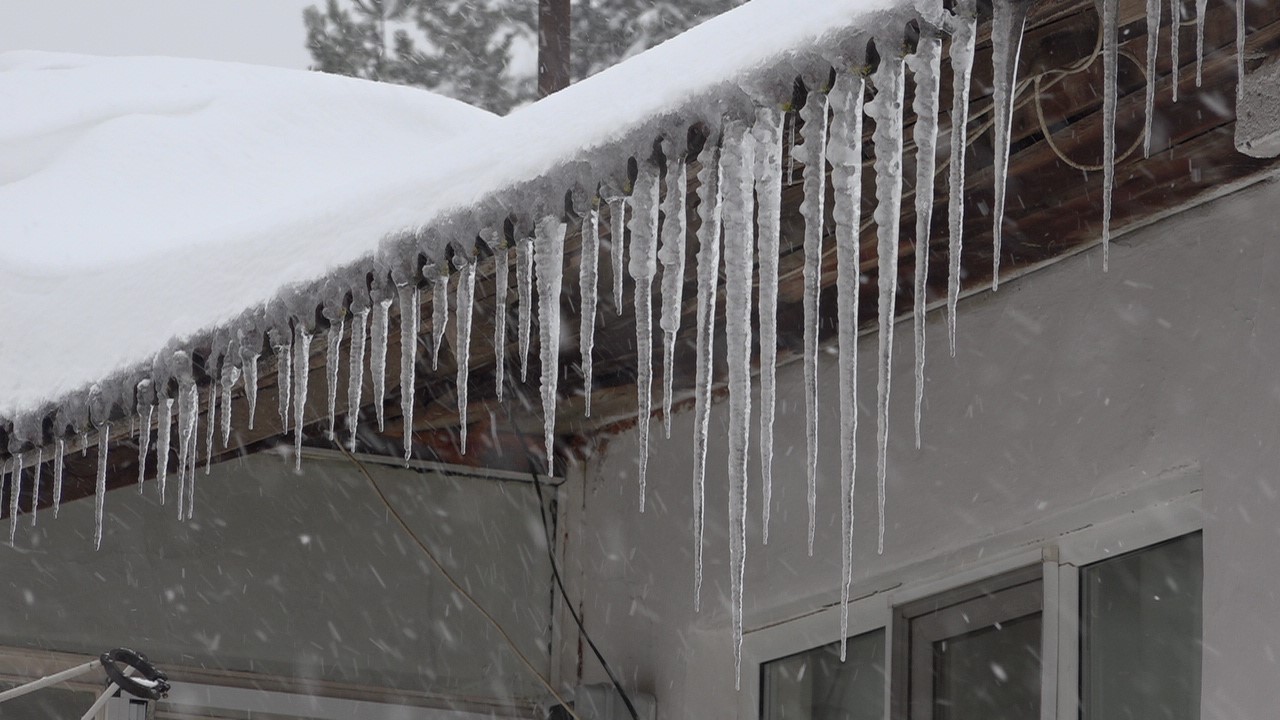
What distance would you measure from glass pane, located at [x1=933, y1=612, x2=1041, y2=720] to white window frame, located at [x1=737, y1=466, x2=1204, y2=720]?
0.14 meters

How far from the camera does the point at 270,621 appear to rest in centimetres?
574

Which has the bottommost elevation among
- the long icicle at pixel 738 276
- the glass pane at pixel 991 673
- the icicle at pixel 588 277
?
the long icicle at pixel 738 276

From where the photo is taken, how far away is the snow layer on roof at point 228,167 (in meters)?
2.88

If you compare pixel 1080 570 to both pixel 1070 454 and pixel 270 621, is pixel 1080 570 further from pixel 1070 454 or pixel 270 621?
pixel 270 621

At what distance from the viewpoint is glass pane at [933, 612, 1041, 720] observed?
431 centimetres

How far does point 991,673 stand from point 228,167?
3.27m

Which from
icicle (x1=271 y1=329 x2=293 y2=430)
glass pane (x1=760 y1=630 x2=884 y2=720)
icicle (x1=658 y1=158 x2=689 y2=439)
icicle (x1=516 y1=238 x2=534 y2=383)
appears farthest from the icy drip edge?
glass pane (x1=760 y1=630 x2=884 y2=720)

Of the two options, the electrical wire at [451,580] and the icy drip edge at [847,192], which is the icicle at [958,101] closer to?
the icy drip edge at [847,192]

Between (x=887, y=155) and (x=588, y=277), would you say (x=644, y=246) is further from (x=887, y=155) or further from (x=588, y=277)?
(x=887, y=155)

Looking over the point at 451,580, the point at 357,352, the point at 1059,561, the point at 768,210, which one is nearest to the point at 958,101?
the point at 768,210

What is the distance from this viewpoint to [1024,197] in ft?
12.7

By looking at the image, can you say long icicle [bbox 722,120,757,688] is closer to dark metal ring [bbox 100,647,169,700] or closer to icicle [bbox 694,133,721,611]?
icicle [bbox 694,133,721,611]

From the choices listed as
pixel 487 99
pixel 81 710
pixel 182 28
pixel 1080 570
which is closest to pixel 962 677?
pixel 1080 570

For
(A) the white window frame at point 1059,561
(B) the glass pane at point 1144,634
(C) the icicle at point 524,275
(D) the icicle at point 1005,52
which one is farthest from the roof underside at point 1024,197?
(B) the glass pane at point 1144,634
